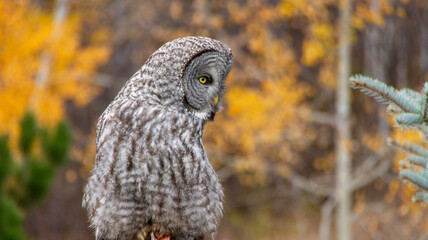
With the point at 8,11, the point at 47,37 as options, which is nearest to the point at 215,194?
the point at 8,11

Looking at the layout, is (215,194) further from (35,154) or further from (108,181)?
(35,154)

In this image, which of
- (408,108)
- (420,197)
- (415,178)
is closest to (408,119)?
(408,108)

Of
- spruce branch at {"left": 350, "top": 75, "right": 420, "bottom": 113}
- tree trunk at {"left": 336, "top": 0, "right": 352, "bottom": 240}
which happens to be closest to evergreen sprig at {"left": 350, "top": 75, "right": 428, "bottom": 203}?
spruce branch at {"left": 350, "top": 75, "right": 420, "bottom": 113}

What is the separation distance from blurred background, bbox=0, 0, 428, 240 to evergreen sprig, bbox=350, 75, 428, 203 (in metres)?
3.35

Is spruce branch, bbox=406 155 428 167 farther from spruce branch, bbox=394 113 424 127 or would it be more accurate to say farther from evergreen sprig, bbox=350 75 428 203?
spruce branch, bbox=394 113 424 127

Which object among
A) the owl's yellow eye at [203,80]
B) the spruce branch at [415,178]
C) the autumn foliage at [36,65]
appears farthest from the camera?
the autumn foliage at [36,65]

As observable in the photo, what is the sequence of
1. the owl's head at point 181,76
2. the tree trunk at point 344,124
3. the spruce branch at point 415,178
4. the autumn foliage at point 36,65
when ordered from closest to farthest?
1. the spruce branch at point 415,178
2. the owl's head at point 181,76
3. the tree trunk at point 344,124
4. the autumn foliage at point 36,65

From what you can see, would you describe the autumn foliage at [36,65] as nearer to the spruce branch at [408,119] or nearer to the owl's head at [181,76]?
the owl's head at [181,76]

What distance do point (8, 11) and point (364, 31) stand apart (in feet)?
20.7

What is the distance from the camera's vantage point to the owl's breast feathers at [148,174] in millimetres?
2086

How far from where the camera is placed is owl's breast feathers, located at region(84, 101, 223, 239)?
6.84 feet

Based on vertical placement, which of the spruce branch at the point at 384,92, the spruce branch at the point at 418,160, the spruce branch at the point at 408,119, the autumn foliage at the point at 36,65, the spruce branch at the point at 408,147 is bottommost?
the spruce branch at the point at 418,160

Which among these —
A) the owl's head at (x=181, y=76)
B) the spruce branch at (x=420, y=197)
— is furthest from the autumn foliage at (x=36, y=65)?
the spruce branch at (x=420, y=197)

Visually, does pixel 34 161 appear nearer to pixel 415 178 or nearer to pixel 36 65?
pixel 36 65
